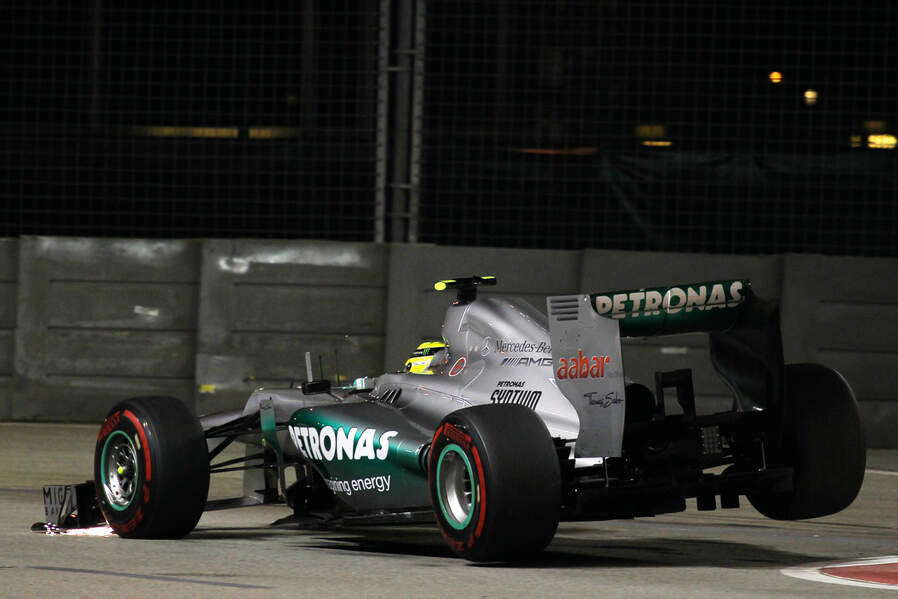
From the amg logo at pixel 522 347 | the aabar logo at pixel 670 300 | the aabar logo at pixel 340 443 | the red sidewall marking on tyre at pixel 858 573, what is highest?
the aabar logo at pixel 670 300

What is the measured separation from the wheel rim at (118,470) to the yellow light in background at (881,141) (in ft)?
26.7

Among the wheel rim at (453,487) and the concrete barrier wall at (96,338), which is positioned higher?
the concrete barrier wall at (96,338)

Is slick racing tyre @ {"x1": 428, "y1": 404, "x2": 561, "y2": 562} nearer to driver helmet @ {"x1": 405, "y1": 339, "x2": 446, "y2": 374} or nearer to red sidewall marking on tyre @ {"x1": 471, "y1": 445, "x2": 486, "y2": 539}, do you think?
red sidewall marking on tyre @ {"x1": 471, "y1": 445, "x2": 486, "y2": 539}

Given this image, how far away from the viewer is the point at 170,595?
19.5 feet

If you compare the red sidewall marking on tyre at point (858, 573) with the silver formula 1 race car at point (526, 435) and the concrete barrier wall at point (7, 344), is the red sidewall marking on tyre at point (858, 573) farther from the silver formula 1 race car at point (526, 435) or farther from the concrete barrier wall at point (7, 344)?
the concrete barrier wall at point (7, 344)

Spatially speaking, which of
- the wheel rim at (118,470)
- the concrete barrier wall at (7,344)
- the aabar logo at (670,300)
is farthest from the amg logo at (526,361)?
the concrete barrier wall at (7,344)

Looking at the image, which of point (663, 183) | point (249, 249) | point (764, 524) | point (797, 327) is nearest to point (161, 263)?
point (249, 249)

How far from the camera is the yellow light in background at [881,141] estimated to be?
13773 mm

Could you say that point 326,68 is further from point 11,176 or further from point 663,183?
point 11,176

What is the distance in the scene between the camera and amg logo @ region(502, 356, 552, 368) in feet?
24.1

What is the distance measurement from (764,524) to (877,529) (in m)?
0.63

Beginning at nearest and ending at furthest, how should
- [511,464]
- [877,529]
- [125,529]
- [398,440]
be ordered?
[511,464] → [398,440] → [125,529] → [877,529]

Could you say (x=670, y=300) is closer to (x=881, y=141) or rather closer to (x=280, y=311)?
(x=280, y=311)

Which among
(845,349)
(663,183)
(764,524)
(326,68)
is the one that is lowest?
(764,524)
